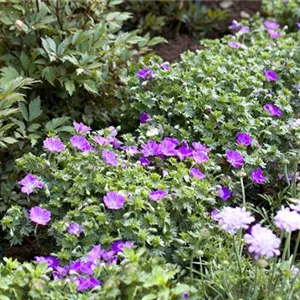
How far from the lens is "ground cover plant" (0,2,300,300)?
204 centimetres

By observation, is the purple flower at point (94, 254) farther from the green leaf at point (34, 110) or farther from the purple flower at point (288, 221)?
the green leaf at point (34, 110)

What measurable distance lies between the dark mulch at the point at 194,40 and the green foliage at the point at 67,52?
2.54ft

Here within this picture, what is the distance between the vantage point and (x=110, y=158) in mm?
2477

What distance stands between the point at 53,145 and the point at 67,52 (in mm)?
546

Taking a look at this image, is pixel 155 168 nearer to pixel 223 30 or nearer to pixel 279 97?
pixel 279 97

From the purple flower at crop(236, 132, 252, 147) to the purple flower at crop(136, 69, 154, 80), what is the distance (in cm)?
50

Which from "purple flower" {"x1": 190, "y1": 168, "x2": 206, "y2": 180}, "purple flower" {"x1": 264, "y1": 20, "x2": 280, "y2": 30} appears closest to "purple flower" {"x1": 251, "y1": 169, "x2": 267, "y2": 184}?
"purple flower" {"x1": 190, "y1": 168, "x2": 206, "y2": 180}

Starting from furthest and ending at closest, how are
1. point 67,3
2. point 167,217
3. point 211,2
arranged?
point 211,2 → point 67,3 → point 167,217

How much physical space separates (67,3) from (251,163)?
3.63ft

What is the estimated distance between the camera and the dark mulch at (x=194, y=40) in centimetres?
405

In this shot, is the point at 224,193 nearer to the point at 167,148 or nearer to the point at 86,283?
the point at 167,148

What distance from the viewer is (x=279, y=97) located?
2.95 m

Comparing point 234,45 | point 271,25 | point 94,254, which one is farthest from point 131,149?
point 271,25

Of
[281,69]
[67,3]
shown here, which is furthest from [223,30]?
[67,3]
